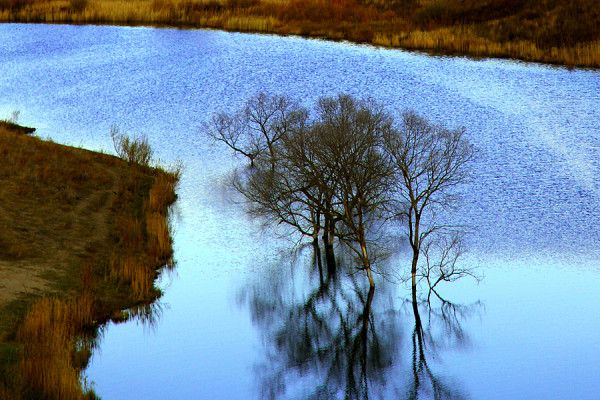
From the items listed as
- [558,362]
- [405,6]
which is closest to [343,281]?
[558,362]

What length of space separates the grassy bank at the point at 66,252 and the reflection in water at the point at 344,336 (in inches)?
127

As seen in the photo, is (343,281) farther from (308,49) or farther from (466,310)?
(308,49)

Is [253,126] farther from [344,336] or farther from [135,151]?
[344,336]

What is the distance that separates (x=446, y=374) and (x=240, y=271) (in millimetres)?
7043

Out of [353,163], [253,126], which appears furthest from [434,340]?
[253,126]

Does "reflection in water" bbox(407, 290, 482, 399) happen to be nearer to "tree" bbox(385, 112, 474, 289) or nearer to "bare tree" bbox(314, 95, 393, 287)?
"tree" bbox(385, 112, 474, 289)

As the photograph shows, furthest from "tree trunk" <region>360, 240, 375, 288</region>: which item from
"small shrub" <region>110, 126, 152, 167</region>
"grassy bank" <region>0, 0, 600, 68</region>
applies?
"grassy bank" <region>0, 0, 600, 68</region>

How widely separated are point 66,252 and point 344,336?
7.46 meters

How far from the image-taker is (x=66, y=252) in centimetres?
2548

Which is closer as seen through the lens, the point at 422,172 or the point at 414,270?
the point at 422,172

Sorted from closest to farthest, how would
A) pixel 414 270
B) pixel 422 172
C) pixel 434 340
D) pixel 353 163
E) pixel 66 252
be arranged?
1. pixel 434 340
2. pixel 353 163
3. pixel 422 172
4. pixel 414 270
5. pixel 66 252

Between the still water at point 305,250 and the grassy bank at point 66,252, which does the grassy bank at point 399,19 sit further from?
the grassy bank at point 66,252

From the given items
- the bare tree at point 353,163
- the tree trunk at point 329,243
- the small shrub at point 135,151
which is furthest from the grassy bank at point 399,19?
the bare tree at point 353,163

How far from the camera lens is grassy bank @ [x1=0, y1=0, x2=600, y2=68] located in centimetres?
5041
